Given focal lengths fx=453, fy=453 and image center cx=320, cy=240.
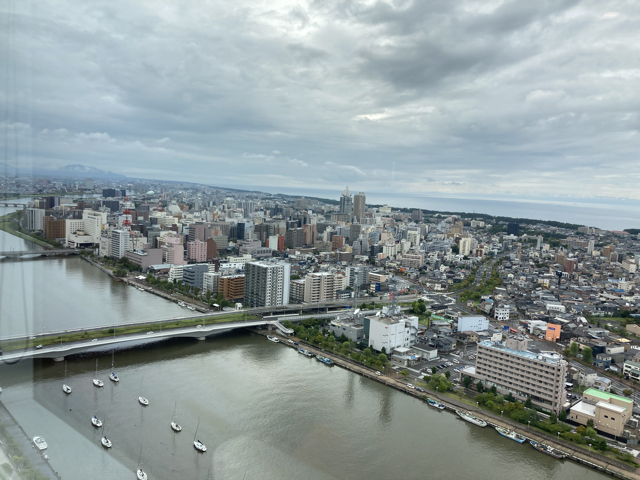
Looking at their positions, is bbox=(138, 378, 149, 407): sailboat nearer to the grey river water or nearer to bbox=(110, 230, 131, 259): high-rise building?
the grey river water

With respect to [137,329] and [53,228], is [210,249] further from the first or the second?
[137,329]

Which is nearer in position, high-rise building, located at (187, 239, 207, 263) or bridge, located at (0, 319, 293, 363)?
bridge, located at (0, 319, 293, 363)

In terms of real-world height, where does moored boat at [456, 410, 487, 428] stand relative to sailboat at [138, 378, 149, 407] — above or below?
below

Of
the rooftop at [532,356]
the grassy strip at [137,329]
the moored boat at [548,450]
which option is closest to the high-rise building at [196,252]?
the grassy strip at [137,329]

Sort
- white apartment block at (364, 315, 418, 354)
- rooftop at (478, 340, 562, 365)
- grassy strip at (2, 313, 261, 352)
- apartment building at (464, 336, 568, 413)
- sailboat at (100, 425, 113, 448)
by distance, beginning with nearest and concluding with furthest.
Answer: sailboat at (100, 425, 113, 448), apartment building at (464, 336, 568, 413), rooftop at (478, 340, 562, 365), grassy strip at (2, 313, 261, 352), white apartment block at (364, 315, 418, 354)

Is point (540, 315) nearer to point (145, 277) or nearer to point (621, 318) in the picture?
point (621, 318)

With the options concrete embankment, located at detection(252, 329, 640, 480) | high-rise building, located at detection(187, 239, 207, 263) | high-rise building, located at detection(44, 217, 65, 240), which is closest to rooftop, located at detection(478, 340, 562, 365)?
concrete embankment, located at detection(252, 329, 640, 480)

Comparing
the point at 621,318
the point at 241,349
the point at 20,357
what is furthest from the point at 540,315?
the point at 20,357
